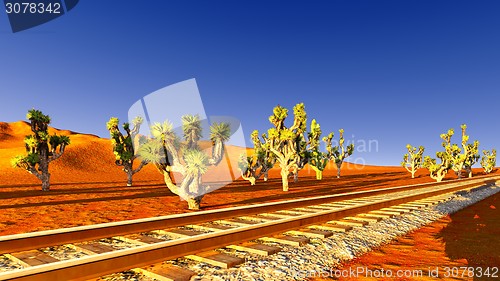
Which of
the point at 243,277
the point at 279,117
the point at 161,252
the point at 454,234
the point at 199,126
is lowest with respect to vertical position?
the point at 454,234

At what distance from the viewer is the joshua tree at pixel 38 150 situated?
2564cm

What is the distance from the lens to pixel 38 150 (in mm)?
26562

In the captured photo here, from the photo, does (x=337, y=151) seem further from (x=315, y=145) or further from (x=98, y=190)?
(x=98, y=190)

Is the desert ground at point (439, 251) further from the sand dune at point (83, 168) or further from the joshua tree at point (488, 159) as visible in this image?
the joshua tree at point (488, 159)

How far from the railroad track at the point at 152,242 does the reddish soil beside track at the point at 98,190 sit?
15.3 ft

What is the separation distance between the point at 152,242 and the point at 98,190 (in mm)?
24185

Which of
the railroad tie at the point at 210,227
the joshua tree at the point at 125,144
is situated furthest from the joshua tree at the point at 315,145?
the railroad tie at the point at 210,227

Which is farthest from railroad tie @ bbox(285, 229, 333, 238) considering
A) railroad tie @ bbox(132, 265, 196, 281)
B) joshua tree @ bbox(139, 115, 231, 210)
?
joshua tree @ bbox(139, 115, 231, 210)

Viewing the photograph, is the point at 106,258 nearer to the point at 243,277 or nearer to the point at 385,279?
the point at 243,277

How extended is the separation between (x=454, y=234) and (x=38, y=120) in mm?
31727

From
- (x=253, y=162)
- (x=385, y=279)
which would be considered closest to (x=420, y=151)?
(x=253, y=162)

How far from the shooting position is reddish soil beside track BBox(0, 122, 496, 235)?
12.1m

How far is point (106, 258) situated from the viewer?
395cm

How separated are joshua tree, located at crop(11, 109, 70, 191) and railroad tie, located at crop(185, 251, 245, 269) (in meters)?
27.4
